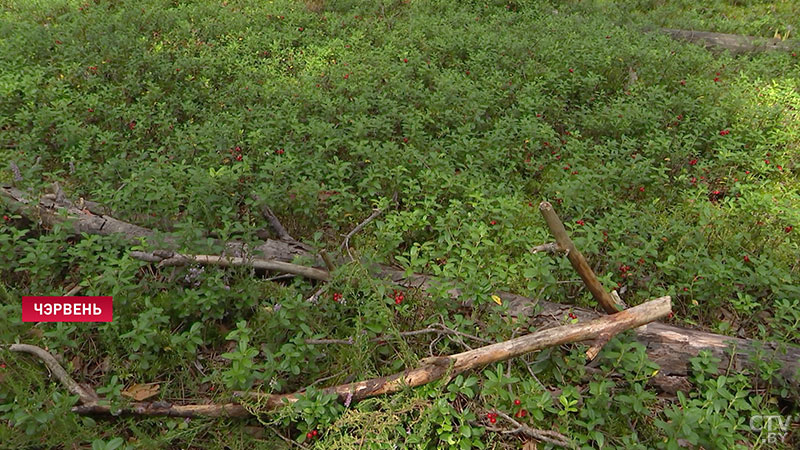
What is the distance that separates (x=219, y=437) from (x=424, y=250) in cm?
251

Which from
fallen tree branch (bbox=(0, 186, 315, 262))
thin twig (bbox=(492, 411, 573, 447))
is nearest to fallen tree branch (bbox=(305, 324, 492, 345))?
thin twig (bbox=(492, 411, 573, 447))

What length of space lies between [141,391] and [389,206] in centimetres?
314

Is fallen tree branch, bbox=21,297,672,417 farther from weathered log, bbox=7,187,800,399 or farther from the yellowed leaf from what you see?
weathered log, bbox=7,187,800,399

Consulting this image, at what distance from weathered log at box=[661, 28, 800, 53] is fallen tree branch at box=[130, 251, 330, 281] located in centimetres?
1050

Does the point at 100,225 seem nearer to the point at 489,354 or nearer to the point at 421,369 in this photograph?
the point at 421,369

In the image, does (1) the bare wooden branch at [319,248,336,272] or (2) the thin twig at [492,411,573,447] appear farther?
(1) the bare wooden branch at [319,248,336,272]

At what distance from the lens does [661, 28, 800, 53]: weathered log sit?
10031 mm

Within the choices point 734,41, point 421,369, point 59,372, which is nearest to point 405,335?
point 421,369

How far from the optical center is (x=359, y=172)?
6098 mm

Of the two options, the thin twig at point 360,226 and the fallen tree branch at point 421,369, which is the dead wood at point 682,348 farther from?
the thin twig at point 360,226

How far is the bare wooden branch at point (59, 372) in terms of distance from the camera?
3527 mm

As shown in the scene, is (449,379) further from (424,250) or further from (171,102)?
(171,102)

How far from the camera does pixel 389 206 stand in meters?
5.74

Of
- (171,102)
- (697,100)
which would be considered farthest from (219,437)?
(697,100)
